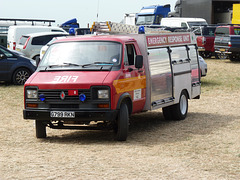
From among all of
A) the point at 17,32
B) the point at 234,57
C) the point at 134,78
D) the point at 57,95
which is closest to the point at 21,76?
the point at 17,32

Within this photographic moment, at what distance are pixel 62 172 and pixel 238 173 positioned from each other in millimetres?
2286

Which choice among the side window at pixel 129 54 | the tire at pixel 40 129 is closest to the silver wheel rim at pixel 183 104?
the side window at pixel 129 54

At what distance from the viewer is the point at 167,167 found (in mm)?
7633

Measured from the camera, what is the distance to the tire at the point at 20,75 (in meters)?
Answer: 19.8

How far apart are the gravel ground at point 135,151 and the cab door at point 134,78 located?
2.15 ft

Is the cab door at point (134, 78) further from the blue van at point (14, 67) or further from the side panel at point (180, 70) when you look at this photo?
the blue van at point (14, 67)

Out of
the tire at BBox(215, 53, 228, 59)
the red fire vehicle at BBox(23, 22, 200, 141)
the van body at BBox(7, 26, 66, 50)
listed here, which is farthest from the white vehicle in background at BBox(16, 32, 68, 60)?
the red fire vehicle at BBox(23, 22, 200, 141)

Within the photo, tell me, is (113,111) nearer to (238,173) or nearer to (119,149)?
(119,149)

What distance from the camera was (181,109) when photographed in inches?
497

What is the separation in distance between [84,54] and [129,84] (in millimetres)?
969

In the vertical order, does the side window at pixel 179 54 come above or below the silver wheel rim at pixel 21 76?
above

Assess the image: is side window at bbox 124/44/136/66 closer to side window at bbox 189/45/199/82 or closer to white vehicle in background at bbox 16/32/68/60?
side window at bbox 189/45/199/82

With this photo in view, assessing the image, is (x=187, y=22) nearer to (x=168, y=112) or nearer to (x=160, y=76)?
(x=168, y=112)

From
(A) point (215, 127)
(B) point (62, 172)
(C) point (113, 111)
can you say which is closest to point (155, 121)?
(A) point (215, 127)
